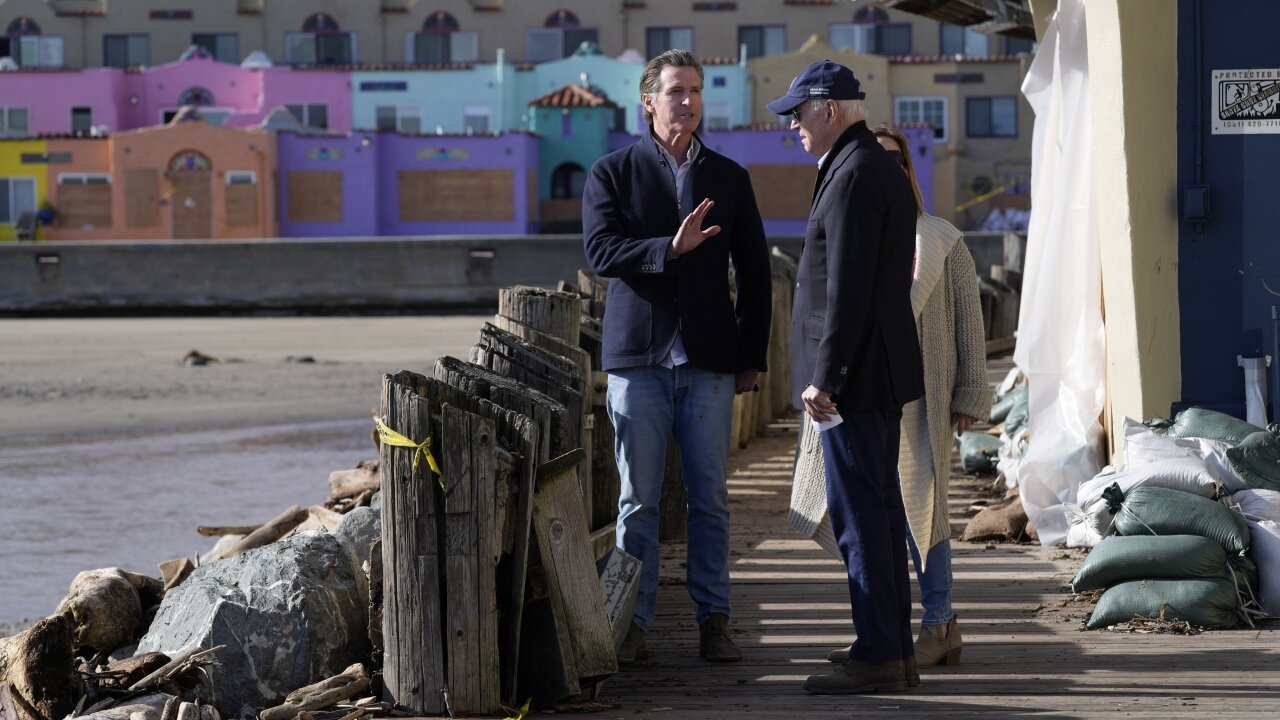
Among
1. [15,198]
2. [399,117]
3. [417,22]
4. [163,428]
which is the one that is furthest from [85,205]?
[163,428]

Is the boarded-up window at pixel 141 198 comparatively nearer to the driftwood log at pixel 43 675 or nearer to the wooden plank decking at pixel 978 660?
the wooden plank decking at pixel 978 660

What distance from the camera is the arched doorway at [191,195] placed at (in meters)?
48.8

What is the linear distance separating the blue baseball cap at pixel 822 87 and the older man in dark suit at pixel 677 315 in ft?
1.34

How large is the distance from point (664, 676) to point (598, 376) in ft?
6.97

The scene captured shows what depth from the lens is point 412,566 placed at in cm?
500

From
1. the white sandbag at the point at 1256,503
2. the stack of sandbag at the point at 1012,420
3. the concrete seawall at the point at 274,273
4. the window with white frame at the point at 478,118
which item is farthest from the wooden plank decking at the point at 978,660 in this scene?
the window with white frame at the point at 478,118

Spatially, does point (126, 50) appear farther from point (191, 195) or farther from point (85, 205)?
point (191, 195)

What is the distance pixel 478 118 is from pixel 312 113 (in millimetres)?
A: 5524

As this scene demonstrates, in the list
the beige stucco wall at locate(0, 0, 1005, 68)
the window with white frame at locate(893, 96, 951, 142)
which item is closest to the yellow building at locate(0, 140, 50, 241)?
the beige stucco wall at locate(0, 0, 1005, 68)

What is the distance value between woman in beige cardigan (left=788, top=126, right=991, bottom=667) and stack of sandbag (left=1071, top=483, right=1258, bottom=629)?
86 centimetres

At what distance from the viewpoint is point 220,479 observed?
14.5 metres

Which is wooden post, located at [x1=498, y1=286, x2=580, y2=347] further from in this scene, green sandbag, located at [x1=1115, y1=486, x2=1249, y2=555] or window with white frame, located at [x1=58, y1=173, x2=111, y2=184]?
window with white frame, located at [x1=58, y1=173, x2=111, y2=184]

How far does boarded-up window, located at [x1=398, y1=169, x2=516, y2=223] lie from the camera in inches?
1949

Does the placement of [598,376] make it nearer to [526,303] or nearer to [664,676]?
[526,303]
